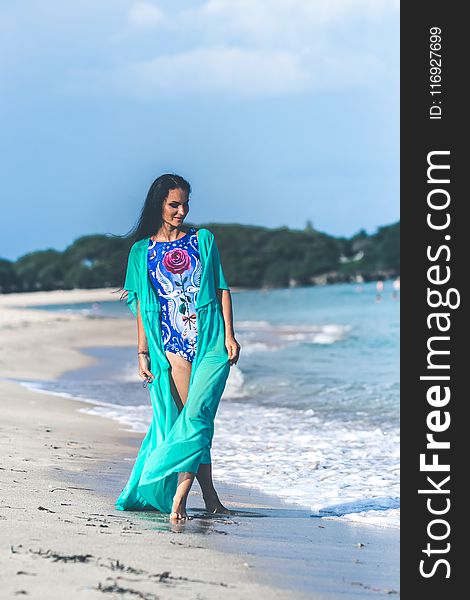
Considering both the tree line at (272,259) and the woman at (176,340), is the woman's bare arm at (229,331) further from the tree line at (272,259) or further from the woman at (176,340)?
the tree line at (272,259)

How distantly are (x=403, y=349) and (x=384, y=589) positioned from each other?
3.78ft

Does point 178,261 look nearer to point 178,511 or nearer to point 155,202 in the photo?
point 155,202

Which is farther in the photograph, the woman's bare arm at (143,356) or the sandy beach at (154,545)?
the woman's bare arm at (143,356)

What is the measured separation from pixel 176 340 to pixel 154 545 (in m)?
1.21

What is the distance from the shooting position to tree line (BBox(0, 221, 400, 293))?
9025 cm

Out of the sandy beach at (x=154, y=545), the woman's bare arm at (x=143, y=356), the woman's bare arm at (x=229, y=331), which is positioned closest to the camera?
the sandy beach at (x=154, y=545)

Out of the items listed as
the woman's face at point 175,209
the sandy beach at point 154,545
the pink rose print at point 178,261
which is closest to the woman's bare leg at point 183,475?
the sandy beach at point 154,545

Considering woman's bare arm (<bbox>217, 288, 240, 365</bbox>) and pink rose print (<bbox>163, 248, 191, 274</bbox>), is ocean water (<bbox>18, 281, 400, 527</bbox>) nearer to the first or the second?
woman's bare arm (<bbox>217, 288, 240, 365</bbox>)

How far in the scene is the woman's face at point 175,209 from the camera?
5055 millimetres

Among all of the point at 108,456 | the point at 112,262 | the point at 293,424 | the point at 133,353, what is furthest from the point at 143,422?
the point at 133,353

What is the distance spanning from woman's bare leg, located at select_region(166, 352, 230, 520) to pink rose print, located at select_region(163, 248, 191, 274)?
430 mm

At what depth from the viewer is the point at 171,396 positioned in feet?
16.5

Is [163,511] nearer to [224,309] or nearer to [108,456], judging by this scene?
[224,309]

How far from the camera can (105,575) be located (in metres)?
3.66
